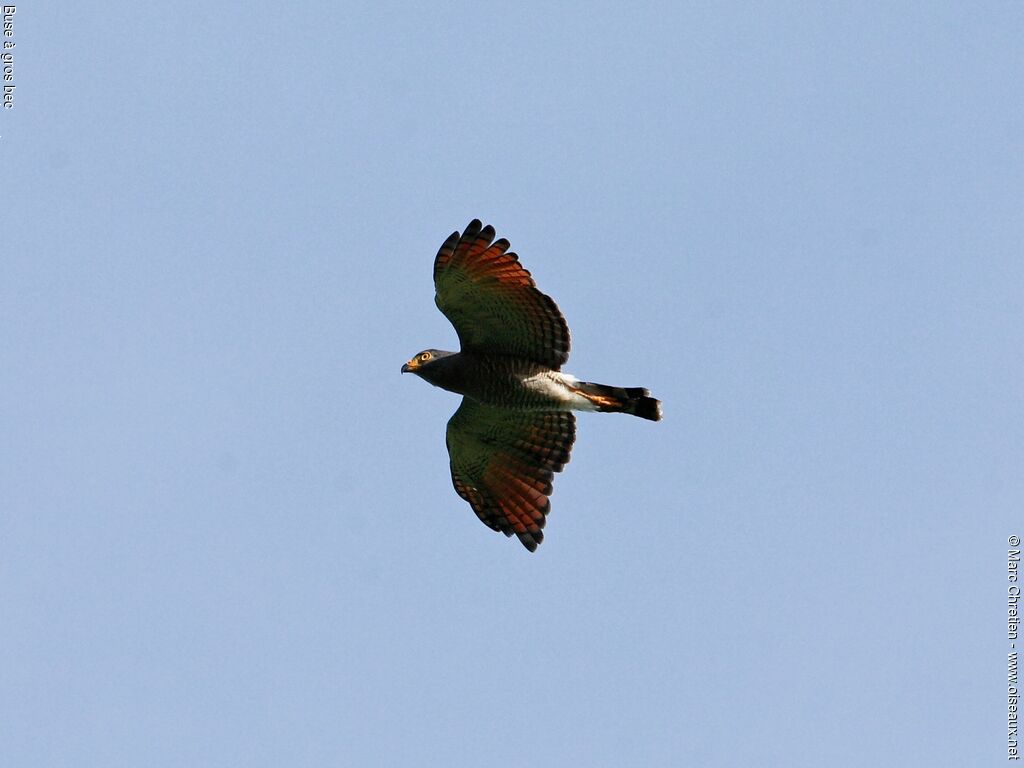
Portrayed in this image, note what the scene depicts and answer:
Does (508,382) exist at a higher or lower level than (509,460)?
higher

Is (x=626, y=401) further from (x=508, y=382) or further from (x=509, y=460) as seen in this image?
(x=509, y=460)

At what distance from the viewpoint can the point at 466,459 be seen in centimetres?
2105

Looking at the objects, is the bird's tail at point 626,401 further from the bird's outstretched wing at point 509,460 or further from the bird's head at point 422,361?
the bird's head at point 422,361

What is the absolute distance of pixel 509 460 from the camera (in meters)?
20.8

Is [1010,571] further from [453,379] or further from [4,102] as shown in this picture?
[4,102]

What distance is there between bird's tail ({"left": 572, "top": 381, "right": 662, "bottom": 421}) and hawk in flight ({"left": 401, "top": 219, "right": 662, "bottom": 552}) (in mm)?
13

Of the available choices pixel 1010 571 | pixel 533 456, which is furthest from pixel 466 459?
pixel 1010 571

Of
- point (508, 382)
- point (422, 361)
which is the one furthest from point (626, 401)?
point (422, 361)

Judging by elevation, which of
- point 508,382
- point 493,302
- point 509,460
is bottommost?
point 509,460

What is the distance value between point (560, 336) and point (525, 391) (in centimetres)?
84

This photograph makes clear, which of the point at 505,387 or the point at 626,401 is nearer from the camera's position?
the point at 505,387

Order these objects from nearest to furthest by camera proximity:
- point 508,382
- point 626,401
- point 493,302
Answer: point 493,302, point 508,382, point 626,401

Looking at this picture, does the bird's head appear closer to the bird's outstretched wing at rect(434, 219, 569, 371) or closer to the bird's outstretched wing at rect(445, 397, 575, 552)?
the bird's outstretched wing at rect(434, 219, 569, 371)

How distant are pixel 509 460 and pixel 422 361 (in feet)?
7.45
